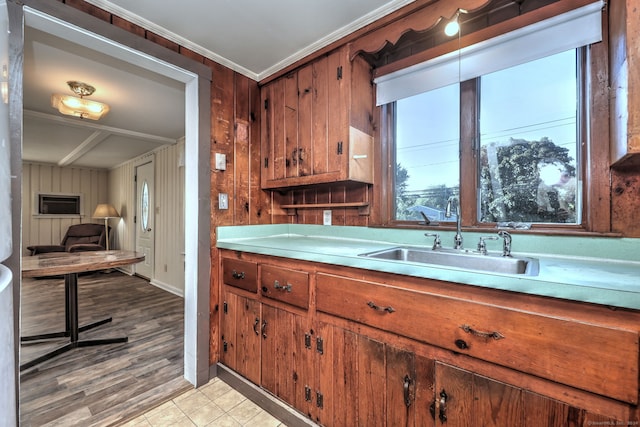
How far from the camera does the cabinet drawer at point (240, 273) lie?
1.72 m

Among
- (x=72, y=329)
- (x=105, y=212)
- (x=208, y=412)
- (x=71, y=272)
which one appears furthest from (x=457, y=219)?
(x=105, y=212)

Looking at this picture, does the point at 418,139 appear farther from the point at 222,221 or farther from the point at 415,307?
the point at 222,221

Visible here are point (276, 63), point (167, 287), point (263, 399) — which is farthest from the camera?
point (167, 287)

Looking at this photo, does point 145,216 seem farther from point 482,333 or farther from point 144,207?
point 482,333

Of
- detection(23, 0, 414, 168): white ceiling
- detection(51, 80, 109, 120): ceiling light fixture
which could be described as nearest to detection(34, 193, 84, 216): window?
detection(23, 0, 414, 168): white ceiling

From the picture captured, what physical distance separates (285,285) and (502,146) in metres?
1.45

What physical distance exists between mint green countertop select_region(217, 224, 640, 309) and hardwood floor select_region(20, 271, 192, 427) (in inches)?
42.5

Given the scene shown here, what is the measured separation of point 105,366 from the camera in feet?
6.98

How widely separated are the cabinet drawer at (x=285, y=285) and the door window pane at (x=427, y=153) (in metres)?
0.86

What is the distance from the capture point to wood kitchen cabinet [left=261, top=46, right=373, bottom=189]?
1781 mm

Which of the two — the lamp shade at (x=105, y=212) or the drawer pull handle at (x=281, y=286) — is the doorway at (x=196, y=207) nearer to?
the drawer pull handle at (x=281, y=286)

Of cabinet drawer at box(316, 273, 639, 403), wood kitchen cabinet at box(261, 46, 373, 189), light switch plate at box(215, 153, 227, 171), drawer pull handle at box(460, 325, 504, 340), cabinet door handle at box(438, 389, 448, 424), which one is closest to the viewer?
cabinet drawer at box(316, 273, 639, 403)

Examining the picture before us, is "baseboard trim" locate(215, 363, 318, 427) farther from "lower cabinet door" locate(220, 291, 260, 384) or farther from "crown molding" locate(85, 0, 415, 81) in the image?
"crown molding" locate(85, 0, 415, 81)

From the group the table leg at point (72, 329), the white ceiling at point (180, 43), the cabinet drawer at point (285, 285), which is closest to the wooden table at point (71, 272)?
the table leg at point (72, 329)
